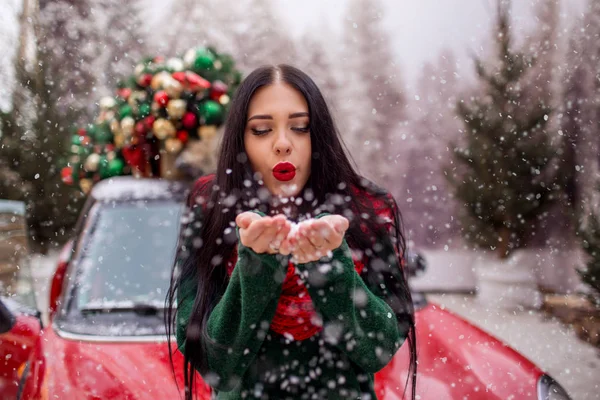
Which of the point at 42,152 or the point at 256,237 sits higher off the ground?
the point at 256,237

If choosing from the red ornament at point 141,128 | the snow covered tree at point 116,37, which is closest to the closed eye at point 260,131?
the red ornament at point 141,128

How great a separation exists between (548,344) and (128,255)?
556cm

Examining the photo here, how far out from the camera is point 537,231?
1161cm

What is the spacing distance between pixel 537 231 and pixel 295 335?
37.1 ft

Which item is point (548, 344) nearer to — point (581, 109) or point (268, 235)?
point (581, 109)

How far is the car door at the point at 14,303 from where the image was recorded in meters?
2.41

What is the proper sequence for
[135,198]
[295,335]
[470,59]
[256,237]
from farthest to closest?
[470,59], [135,198], [295,335], [256,237]

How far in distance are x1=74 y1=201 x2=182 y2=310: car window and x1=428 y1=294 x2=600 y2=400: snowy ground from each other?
381cm

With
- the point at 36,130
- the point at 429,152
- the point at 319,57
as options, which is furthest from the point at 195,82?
the point at 429,152

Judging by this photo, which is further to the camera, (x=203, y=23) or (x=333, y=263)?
(x=203, y=23)

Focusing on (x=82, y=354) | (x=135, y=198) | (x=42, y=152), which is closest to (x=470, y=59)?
(x=42, y=152)

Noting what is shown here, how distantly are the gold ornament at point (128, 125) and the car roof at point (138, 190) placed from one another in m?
0.35

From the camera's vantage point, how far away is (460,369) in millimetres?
2219

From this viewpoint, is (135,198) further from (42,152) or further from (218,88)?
(42,152)
